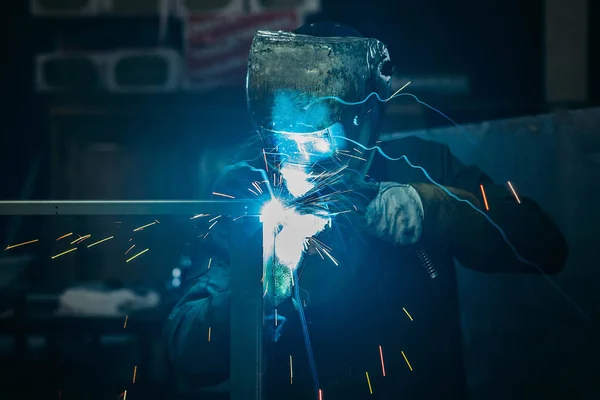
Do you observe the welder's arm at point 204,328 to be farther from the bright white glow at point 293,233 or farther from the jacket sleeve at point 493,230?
the jacket sleeve at point 493,230

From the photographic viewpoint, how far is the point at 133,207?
923 mm

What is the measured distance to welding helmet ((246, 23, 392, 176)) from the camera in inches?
57.5

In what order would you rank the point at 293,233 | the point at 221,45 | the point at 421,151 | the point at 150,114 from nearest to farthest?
1. the point at 293,233
2. the point at 421,151
3. the point at 221,45
4. the point at 150,114

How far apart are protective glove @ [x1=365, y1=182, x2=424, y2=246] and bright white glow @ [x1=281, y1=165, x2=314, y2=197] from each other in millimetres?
197

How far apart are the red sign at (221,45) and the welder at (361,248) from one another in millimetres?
923

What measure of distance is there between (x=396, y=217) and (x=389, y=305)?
0.36 m

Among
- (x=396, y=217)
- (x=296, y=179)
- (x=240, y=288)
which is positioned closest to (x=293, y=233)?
(x=296, y=179)

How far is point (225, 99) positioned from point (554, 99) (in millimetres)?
1561

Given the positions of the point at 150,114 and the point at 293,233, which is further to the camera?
the point at 150,114

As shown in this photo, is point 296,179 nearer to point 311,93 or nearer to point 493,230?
point 311,93

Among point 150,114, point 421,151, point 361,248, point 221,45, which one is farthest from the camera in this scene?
point 150,114

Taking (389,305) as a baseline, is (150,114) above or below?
above

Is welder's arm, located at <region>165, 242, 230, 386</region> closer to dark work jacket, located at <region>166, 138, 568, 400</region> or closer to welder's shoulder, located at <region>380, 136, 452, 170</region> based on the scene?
dark work jacket, located at <region>166, 138, 568, 400</region>

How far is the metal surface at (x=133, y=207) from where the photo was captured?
900 millimetres
